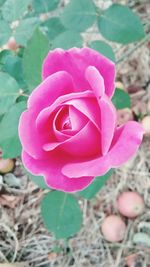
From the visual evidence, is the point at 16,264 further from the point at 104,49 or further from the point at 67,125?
the point at 67,125

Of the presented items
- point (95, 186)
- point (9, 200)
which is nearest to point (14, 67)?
point (95, 186)

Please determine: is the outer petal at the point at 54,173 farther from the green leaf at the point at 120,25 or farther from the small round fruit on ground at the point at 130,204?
the small round fruit on ground at the point at 130,204

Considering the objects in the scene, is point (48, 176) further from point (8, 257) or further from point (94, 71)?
point (8, 257)

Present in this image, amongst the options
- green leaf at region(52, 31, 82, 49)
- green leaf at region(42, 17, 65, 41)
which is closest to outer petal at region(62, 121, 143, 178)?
green leaf at region(52, 31, 82, 49)

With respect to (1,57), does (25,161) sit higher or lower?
higher

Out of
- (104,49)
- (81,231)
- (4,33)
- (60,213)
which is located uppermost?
(4,33)

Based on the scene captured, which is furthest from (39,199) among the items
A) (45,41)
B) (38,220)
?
(45,41)

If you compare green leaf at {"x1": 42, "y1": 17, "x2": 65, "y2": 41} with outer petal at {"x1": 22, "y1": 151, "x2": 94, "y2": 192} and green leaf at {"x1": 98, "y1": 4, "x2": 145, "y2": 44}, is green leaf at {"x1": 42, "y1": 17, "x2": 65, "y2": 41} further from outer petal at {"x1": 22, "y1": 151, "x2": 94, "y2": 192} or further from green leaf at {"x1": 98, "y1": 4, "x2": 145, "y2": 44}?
outer petal at {"x1": 22, "y1": 151, "x2": 94, "y2": 192}
